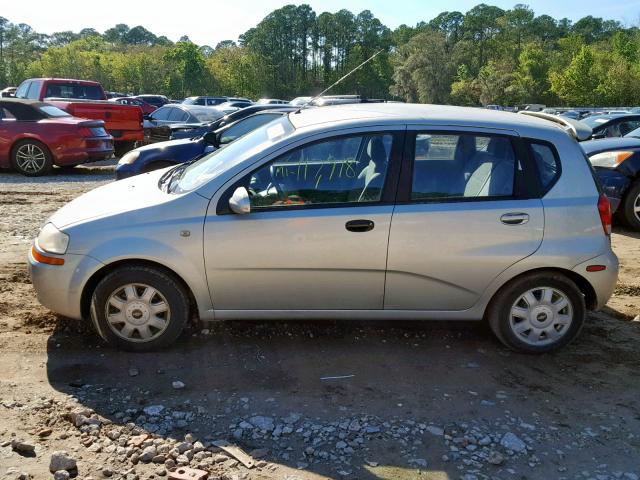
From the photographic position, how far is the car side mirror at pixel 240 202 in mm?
4031

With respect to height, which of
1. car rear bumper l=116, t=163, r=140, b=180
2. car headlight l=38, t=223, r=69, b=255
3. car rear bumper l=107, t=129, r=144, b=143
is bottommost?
car headlight l=38, t=223, r=69, b=255

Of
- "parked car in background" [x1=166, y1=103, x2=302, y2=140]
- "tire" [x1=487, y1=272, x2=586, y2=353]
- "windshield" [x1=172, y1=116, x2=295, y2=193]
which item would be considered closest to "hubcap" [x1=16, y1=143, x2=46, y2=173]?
"parked car in background" [x1=166, y1=103, x2=302, y2=140]

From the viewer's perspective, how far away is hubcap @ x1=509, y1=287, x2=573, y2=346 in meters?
4.41

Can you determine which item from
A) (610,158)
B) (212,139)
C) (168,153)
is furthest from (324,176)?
(610,158)

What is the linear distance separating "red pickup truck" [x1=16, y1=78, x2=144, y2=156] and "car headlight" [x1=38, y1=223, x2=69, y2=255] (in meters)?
11.6

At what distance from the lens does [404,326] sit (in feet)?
16.1

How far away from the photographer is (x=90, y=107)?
15.1 metres

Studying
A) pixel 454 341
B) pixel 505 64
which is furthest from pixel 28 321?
pixel 505 64

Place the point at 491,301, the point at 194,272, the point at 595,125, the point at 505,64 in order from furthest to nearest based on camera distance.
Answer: the point at 505,64 < the point at 595,125 < the point at 491,301 < the point at 194,272

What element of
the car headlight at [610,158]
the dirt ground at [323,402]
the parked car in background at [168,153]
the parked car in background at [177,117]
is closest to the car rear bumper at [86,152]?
the parked car in background at [177,117]

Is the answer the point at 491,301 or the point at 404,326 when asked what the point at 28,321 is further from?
the point at 491,301

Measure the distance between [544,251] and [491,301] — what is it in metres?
0.52

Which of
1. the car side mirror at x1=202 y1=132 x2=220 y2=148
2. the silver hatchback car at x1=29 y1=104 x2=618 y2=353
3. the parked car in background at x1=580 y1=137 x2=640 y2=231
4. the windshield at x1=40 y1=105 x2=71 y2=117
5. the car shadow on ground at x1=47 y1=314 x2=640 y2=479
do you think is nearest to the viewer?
the car shadow on ground at x1=47 y1=314 x2=640 y2=479

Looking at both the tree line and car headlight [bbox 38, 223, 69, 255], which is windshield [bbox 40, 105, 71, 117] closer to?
car headlight [bbox 38, 223, 69, 255]
